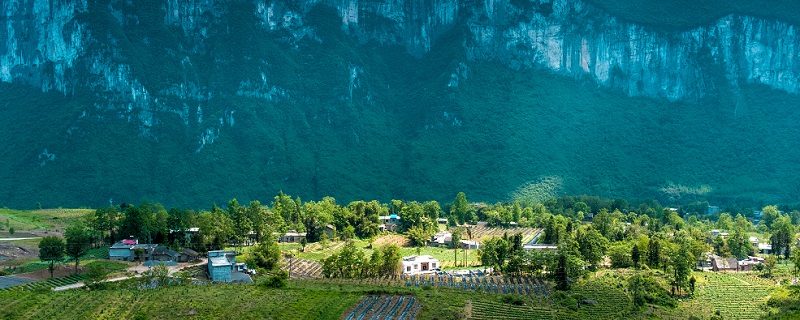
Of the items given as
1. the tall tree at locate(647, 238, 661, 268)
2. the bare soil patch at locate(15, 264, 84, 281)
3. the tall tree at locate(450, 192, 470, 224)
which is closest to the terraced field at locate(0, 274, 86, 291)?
the bare soil patch at locate(15, 264, 84, 281)

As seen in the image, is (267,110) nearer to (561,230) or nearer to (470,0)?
(470,0)

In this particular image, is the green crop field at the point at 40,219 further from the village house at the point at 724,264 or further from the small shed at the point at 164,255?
the village house at the point at 724,264

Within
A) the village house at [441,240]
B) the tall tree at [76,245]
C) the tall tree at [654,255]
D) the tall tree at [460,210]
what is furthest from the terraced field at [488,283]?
the tall tree at [460,210]

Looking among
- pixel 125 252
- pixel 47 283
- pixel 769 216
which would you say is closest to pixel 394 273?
pixel 125 252

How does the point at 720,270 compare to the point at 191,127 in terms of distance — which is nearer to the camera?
the point at 720,270

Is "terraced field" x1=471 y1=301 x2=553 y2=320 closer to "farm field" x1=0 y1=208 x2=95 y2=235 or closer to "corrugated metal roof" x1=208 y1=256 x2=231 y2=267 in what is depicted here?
"corrugated metal roof" x1=208 y1=256 x2=231 y2=267

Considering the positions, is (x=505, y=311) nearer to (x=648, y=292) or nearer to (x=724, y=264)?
(x=648, y=292)

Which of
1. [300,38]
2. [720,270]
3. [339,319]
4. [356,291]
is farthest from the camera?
[300,38]

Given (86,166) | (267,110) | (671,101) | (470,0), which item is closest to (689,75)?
(671,101)
